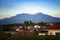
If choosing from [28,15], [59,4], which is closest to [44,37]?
[28,15]

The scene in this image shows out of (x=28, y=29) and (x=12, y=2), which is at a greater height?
(x=12, y=2)

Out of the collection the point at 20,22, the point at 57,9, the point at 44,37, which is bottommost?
the point at 44,37

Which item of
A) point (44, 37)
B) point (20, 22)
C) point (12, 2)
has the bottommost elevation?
point (44, 37)

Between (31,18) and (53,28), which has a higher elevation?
(31,18)

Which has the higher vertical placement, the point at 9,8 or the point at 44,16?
the point at 9,8

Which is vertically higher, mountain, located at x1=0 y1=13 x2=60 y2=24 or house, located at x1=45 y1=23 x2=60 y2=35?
mountain, located at x1=0 y1=13 x2=60 y2=24

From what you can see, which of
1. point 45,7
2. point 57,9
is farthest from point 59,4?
point 45,7

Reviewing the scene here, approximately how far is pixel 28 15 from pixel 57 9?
38 centimetres

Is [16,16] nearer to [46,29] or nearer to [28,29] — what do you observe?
[28,29]

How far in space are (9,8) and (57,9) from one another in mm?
615

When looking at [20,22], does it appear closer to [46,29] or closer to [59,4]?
[46,29]

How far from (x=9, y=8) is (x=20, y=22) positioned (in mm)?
233

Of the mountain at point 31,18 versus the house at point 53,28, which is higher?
the mountain at point 31,18

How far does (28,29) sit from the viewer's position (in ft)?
5.38
